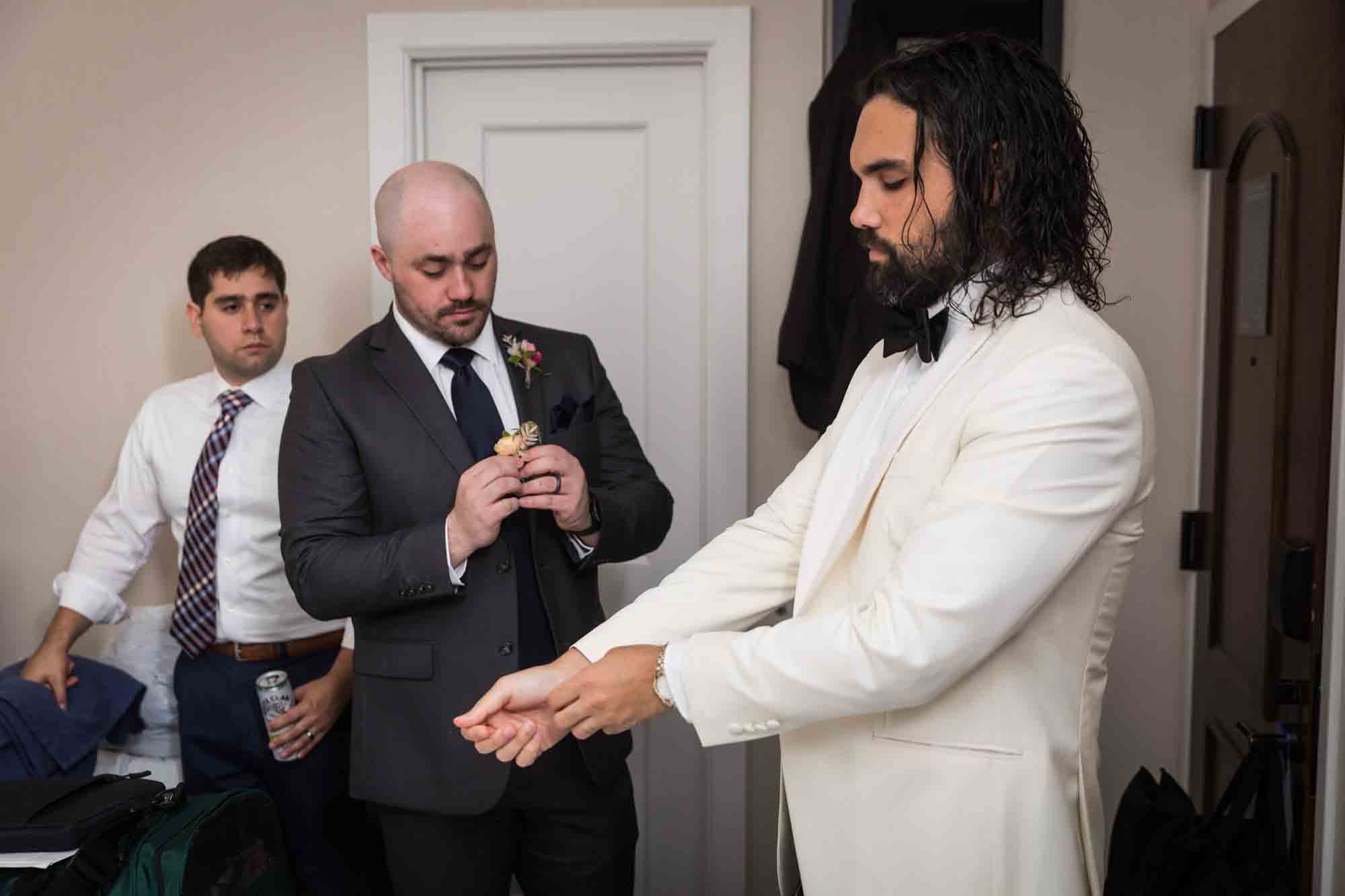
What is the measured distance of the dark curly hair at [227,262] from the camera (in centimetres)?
252

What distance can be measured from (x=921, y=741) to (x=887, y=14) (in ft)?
6.10

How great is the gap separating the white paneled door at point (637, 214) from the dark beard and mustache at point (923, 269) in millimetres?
1417

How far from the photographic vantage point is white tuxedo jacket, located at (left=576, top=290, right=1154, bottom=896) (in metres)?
1.21

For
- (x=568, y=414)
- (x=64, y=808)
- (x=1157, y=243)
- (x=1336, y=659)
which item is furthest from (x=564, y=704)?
(x=1157, y=243)

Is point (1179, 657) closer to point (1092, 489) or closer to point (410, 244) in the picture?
point (1092, 489)

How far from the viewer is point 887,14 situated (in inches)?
104

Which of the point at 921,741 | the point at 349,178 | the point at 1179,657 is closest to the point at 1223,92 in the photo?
the point at 1179,657

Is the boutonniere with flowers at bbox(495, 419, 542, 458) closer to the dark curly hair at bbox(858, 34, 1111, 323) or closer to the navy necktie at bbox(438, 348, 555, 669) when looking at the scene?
the navy necktie at bbox(438, 348, 555, 669)

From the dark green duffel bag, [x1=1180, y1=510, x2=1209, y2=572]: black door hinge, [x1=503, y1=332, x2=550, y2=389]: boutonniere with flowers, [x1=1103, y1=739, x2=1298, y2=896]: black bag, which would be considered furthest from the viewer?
[x1=1180, y1=510, x2=1209, y2=572]: black door hinge

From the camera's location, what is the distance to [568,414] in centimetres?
213

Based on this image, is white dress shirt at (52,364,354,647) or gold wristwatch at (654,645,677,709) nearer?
gold wristwatch at (654,645,677,709)

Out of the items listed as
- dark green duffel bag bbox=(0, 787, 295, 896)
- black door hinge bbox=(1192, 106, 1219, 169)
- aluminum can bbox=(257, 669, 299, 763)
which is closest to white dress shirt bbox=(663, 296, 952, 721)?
dark green duffel bag bbox=(0, 787, 295, 896)

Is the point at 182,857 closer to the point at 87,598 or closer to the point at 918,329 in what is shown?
the point at 87,598

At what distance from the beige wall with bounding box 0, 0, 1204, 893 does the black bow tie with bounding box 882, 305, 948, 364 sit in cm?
142
